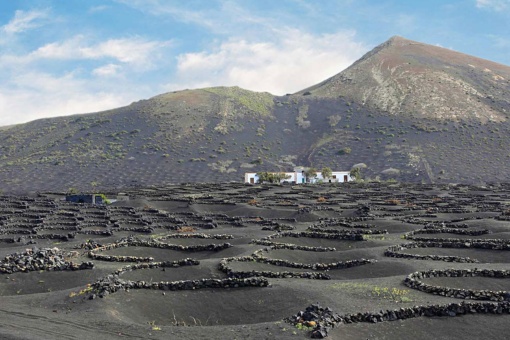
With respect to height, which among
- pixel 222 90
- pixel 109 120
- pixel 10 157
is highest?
pixel 222 90

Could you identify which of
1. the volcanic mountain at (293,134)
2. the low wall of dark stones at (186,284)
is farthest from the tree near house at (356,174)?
the low wall of dark stones at (186,284)

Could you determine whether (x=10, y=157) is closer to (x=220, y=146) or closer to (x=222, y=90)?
(x=220, y=146)

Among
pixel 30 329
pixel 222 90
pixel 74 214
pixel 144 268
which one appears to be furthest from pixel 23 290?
pixel 222 90

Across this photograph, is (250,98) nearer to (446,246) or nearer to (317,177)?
(317,177)

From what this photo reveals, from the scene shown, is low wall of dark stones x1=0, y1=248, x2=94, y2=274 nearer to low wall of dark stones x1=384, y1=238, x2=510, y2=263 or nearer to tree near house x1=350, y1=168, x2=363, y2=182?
low wall of dark stones x1=384, y1=238, x2=510, y2=263

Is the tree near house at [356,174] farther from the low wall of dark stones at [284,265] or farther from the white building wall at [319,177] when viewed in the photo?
the low wall of dark stones at [284,265]
